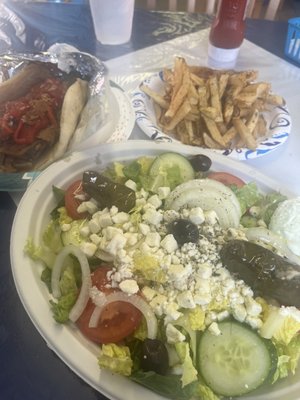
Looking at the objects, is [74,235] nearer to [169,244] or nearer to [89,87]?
[169,244]

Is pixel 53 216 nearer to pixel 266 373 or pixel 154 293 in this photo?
pixel 154 293

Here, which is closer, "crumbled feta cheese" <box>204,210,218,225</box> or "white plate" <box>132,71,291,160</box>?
"crumbled feta cheese" <box>204,210,218,225</box>

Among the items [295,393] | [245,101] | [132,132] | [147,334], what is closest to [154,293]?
[147,334]

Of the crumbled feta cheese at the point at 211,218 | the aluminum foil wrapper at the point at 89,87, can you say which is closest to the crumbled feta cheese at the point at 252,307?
the crumbled feta cheese at the point at 211,218

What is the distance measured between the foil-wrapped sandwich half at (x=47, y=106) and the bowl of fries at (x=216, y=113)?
0.20 m

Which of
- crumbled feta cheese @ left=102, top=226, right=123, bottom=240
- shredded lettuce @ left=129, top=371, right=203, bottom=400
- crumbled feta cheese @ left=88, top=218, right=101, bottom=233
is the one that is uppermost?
crumbled feta cheese @ left=102, top=226, right=123, bottom=240

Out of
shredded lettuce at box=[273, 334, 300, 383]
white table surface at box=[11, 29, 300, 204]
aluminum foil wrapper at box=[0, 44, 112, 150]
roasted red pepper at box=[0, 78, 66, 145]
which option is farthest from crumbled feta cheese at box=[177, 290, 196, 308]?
white table surface at box=[11, 29, 300, 204]

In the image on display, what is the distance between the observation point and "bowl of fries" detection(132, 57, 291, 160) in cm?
174

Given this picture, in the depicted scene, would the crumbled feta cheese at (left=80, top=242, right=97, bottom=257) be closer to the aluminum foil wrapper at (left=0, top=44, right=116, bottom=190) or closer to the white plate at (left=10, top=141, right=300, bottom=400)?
the white plate at (left=10, top=141, right=300, bottom=400)

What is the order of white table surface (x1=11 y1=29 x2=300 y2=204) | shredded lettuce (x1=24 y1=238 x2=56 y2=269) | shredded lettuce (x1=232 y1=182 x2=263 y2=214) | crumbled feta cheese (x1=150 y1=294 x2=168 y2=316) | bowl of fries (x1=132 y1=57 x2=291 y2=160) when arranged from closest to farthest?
crumbled feta cheese (x1=150 y1=294 x2=168 y2=316)
shredded lettuce (x1=24 y1=238 x2=56 y2=269)
shredded lettuce (x1=232 y1=182 x2=263 y2=214)
bowl of fries (x1=132 y1=57 x2=291 y2=160)
white table surface (x1=11 y1=29 x2=300 y2=204)

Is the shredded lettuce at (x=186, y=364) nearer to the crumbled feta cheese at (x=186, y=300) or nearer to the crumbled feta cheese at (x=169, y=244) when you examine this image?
the crumbled feta cheese at (x=186, y=300)

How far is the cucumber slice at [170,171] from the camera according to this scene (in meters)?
1.40

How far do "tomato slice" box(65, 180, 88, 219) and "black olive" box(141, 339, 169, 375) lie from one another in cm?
45

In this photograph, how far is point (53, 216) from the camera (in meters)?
1.33
